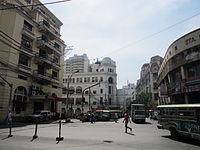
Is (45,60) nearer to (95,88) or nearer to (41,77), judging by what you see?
(41,77)

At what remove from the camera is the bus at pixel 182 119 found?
1060 cm

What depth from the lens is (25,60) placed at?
3070 centimetres

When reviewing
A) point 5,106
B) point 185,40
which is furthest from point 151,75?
point 5,106

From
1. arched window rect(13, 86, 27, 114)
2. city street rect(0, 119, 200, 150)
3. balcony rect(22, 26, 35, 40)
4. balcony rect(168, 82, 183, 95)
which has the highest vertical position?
balcony rect(22, 26, 35, 40)

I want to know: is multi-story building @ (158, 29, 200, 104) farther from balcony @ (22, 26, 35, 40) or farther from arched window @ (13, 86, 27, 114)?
arched window @ (13, 86, 27, 114)

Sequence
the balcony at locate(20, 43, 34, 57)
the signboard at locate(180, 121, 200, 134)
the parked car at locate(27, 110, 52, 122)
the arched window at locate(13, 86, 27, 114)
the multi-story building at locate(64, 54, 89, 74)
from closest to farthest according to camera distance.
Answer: the signboard at locate(180, 121, 200, 134) → the parked car at locate(27, 110, 52, 122) → the arched window at locate(13, 86, 27, 114) → the balcony at locate(20, 43, 34, 57) → the multi-story building at locate(64, 54, 89, 74)

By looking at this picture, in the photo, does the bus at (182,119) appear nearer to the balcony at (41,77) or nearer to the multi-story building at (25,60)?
the multi-story building at (25,60)

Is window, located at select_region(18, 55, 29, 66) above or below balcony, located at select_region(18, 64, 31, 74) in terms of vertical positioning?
above

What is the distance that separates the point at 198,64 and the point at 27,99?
1119 inches

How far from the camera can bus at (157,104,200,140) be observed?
34.8ft

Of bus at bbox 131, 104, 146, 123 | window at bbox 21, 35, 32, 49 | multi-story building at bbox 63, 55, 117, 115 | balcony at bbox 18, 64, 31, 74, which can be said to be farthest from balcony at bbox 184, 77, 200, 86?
multi-story building at bbox 63, 55, 117, 115

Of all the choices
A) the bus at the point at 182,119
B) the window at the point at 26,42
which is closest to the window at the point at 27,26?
the window at the point at 26,42

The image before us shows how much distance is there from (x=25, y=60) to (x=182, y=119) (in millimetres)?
27340

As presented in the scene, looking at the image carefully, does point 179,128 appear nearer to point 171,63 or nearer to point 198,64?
point 198,64
